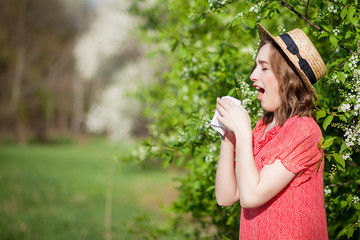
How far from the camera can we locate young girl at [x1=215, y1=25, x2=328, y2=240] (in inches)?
58.9

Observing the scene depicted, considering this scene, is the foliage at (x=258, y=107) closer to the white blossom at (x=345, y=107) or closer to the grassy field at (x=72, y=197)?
the white blossom at (x=345, y=107)

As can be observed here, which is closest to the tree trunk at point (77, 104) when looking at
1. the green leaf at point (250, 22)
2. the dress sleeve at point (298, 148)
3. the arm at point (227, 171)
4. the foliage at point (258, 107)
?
the foliage at point (258, 107)

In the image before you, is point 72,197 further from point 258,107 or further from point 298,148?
point 298,148

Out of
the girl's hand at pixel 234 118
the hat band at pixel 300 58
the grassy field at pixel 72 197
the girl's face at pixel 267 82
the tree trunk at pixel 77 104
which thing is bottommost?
the tree trunk at pixel 77 104

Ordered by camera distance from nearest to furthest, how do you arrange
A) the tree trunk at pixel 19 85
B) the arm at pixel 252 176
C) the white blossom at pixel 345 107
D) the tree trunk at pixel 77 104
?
the arm at pixel 252 176 → the white blossom at pixel 345 107 → the tree trunk at pixel 19 85 → the tree trunk at pixel 77 104

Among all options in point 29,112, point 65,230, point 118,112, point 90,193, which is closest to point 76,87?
point 29,112

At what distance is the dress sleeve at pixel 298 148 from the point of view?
4.93 feet

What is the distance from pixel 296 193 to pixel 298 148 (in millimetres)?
206

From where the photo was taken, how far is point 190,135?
210 cm

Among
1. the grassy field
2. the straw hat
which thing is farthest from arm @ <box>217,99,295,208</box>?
the grassy field

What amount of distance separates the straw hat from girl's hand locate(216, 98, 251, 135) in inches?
13.1

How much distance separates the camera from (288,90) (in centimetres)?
167

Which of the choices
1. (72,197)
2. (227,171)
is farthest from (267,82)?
(72,197)

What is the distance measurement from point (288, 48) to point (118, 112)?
12.0 metres
